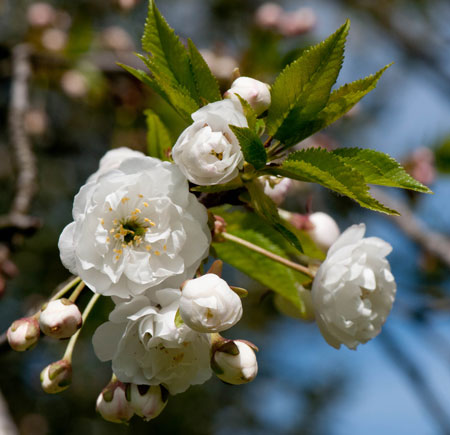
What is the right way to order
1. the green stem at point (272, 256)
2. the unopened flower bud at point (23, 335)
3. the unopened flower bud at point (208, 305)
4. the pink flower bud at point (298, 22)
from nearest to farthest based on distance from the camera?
the unopened flower bud at point (208, 305), the unopened flower bud at point (23, 335), the green stem at point (272, 256), the pink flower bud at point (298, 22)

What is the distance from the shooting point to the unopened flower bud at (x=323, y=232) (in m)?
1.15

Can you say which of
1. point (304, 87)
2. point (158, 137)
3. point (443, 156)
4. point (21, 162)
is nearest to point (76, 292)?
point (158, 137)

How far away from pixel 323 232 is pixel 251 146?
1.25 feet

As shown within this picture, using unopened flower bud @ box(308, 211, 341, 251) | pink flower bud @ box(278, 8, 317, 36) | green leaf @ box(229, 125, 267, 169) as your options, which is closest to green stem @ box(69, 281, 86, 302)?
green leaf @ box(229, 125, 267, 169)

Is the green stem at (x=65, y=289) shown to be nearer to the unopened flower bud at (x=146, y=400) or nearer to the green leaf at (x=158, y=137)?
the unopened flower bud at (x=146, y=400)

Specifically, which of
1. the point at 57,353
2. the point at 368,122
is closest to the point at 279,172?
the point at 57,353

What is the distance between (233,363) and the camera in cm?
84

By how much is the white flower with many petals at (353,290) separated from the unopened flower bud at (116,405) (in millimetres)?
364

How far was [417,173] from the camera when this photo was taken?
2.84m

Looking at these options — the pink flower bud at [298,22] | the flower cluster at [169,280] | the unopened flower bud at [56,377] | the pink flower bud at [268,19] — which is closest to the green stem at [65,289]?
the flower cluster at [169,280]

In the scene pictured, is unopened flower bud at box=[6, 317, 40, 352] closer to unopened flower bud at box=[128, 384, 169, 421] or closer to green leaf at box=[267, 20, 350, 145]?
unopened flower bud at box=[128, 384, 169, 421]

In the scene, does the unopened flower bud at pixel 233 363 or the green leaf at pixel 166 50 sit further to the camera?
the green leaf at pixel 166 50

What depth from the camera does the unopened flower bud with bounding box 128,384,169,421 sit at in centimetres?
87

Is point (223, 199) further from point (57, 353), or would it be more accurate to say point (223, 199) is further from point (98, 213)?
point (57, 353)
